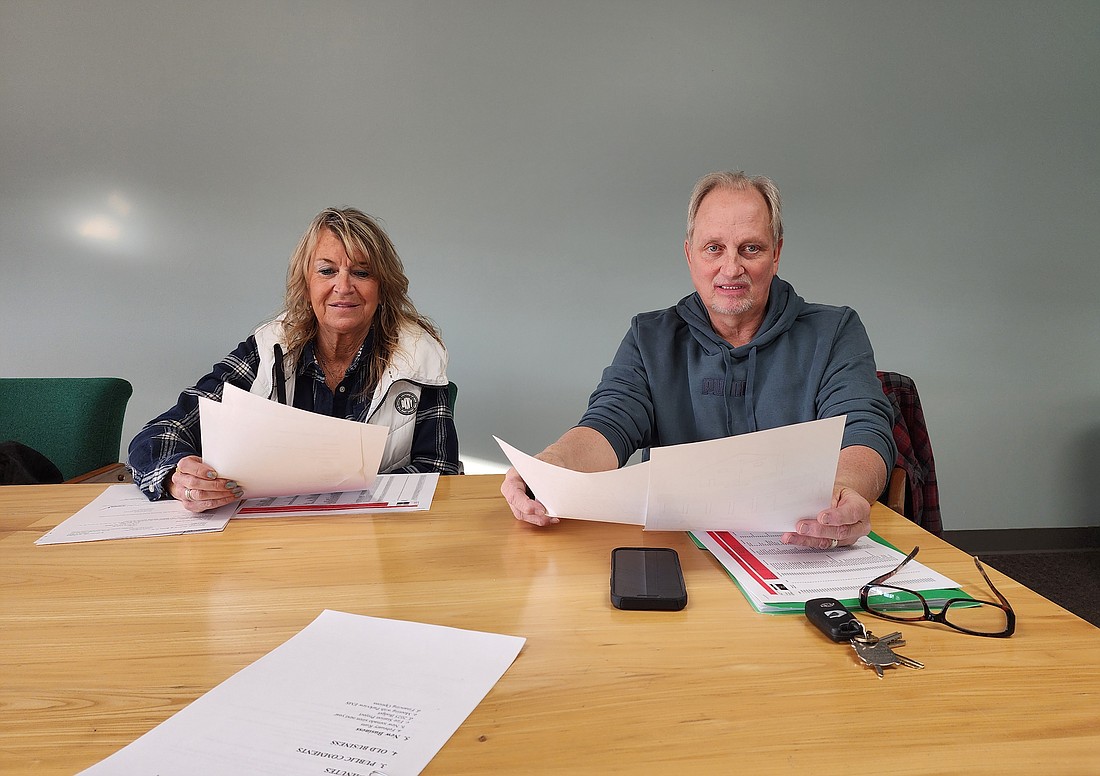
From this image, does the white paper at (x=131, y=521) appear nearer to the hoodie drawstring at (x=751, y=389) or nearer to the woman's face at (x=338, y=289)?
the woman's face at (x=338, y=289)

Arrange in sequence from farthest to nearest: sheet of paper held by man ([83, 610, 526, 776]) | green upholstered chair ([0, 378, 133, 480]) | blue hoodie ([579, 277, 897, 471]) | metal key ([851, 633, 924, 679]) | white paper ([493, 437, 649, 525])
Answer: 1. green upholstered chair ([0, 378, 133, 480])
2. blue hoodie ([579, 277, 897, 471])
3. white paper ([493, 437, 649, 525])
4. metal key ([851, 633, 924, 679])
5. sheet of paper held by man ([83, 610, 526, 776])

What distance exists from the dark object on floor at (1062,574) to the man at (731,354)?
1789 mm

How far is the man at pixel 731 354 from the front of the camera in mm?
1508

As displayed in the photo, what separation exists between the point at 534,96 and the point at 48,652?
2655 millimetres

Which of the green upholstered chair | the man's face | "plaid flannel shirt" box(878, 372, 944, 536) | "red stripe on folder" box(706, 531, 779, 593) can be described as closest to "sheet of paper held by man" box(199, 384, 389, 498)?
"red stripe on folder" box(706, 531, 779, 593)

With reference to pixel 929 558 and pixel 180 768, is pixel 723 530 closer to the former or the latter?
pixel 929 558

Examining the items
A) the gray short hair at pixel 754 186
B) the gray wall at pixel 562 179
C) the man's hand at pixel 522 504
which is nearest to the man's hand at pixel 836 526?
the man's hand at pixel 522 504

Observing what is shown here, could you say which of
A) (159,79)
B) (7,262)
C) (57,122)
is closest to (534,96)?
(159,79)

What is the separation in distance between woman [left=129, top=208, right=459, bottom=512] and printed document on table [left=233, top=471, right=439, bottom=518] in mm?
435

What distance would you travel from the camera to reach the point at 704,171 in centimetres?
298

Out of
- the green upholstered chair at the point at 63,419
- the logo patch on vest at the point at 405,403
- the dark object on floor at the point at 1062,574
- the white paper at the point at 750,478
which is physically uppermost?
the white paper at the point at 750,478

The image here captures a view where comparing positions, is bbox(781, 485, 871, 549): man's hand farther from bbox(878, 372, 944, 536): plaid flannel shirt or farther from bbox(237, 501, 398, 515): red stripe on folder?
bbox(878, 372, 944, 536): plaid flannel shirt

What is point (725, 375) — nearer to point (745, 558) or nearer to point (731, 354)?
point (731, 354)

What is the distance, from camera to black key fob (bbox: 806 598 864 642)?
2.28ft
